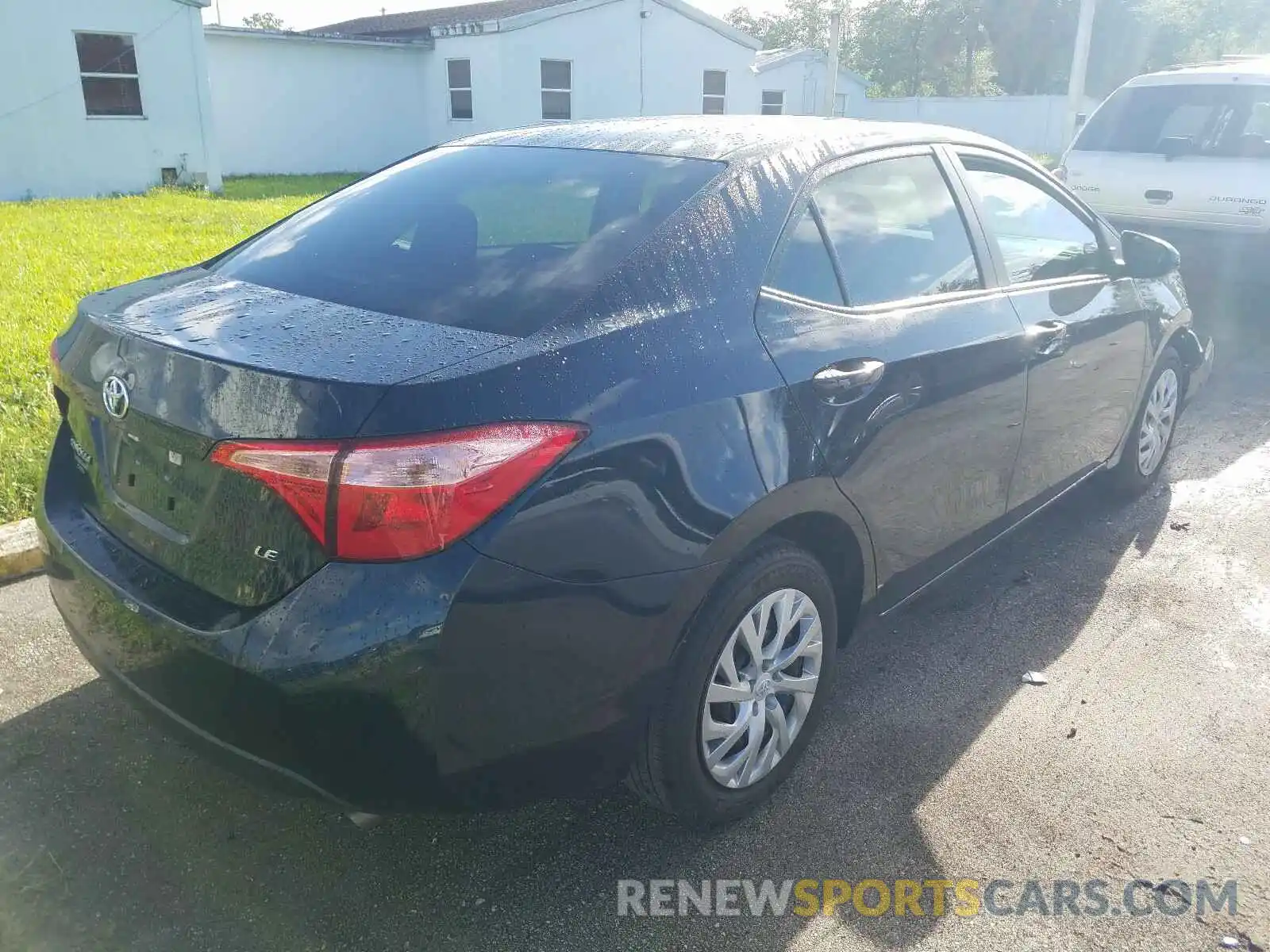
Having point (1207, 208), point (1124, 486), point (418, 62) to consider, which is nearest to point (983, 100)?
point (418, 62)

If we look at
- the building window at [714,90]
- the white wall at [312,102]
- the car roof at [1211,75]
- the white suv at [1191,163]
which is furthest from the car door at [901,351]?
the building window at [714,90]

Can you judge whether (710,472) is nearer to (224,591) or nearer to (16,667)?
(224,591)

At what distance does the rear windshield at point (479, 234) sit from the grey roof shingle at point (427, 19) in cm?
2053

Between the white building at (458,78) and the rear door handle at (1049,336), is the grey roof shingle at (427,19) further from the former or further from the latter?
the rear door handle at (1049,336)

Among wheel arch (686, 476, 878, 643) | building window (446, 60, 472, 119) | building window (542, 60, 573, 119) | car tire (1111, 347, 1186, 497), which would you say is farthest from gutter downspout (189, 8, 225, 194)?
wheel arch (686, 476, 878, 643)

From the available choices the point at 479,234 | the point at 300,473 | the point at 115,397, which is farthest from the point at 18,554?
the point at 300,473

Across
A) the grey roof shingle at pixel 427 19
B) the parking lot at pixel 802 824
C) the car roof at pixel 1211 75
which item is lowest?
the parking lot at pixel 802 824

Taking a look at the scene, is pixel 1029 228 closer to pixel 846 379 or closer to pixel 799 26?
pixel 846 379

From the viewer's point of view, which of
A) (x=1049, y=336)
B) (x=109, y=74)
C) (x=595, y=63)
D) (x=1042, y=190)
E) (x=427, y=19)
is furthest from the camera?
(x=427, y=19)

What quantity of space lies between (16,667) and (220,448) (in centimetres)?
185

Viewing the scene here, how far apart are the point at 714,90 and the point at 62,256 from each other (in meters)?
18.7

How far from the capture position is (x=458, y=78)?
23.0 metres

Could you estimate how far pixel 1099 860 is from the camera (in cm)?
261

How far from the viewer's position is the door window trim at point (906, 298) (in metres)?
2.69
